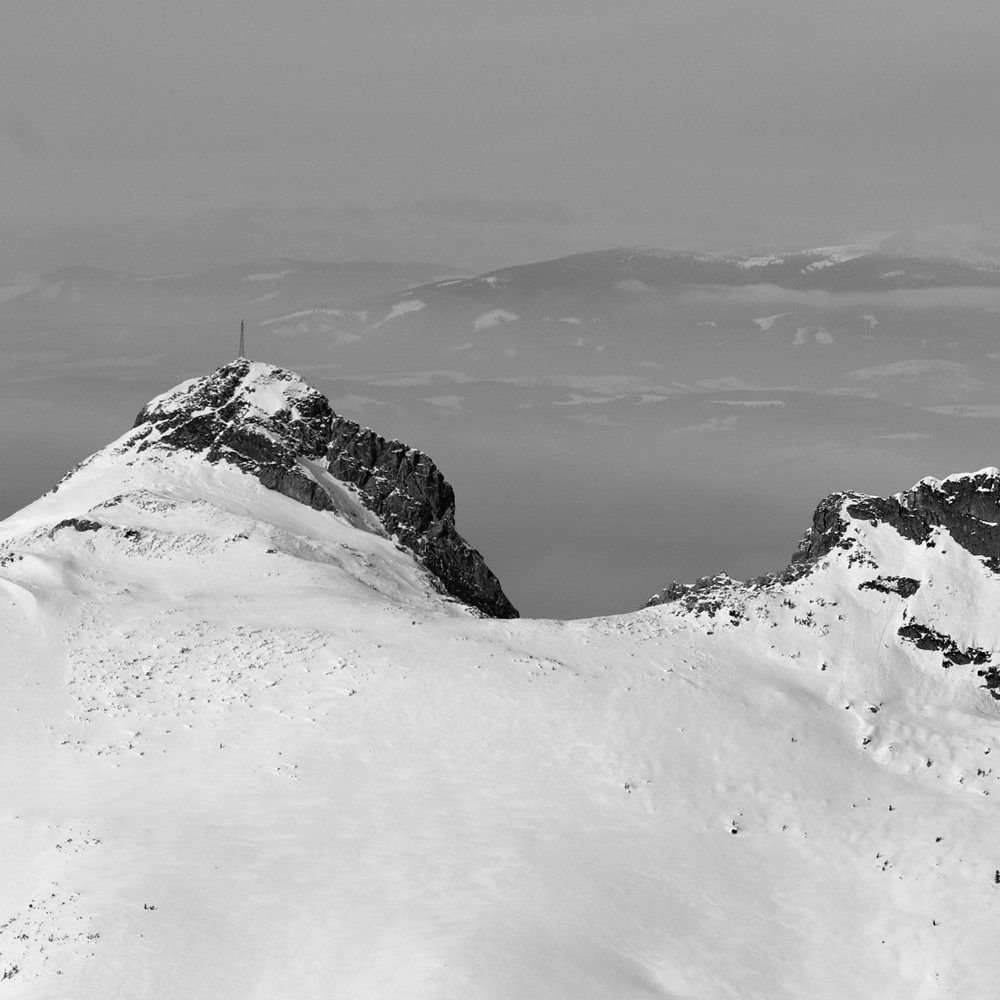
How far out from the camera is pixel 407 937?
1836 inches

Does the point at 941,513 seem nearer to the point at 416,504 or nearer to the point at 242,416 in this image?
the point at 416,504

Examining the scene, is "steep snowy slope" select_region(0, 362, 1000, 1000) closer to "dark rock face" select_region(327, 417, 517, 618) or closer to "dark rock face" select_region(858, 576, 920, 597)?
"dark rock face" select_region(858, 576, 920, 597)

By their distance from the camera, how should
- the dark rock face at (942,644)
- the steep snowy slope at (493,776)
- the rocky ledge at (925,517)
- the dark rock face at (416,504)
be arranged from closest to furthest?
the steep snowy slope at (493,776)
the dark rock face at (942,644)
the rocky ledge at (925,517)
the dark rock face at (416,504)

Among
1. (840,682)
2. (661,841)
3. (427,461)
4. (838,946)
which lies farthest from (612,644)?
(427,461)

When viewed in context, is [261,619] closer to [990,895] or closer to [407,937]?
[407,937]

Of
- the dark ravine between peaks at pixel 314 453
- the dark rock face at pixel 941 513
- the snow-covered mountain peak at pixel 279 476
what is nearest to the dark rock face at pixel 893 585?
the dark rock face at pixel 941 513

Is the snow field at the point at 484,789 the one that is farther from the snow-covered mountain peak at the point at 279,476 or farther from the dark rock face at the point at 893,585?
the snow-covered mountain peak at the point at 279,476

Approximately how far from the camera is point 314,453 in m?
106

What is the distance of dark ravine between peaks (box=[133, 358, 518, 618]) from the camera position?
336 feet

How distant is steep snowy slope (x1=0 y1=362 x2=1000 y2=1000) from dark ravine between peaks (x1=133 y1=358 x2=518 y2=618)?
1438cm

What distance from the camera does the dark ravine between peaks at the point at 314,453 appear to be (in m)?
102

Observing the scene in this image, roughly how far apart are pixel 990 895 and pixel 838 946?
248 inches

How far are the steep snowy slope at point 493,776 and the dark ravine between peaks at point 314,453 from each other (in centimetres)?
1438

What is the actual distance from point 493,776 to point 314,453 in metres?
51.5
